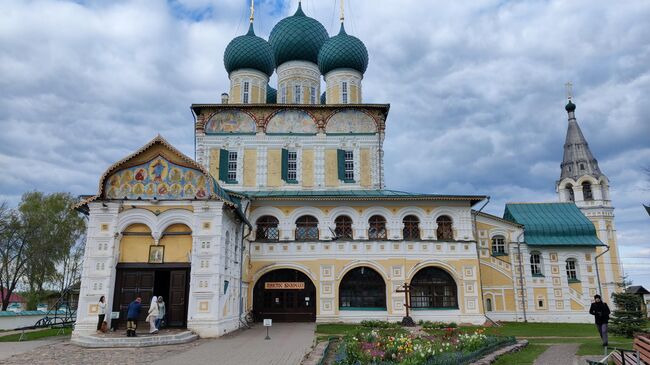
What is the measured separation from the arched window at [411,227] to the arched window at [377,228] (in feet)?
3.17

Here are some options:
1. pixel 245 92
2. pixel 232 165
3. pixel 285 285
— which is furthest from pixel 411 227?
pixel 245 92

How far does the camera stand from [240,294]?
1875cm

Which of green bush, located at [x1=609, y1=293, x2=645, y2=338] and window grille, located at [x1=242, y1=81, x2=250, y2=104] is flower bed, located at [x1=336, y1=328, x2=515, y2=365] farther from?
window grille, located at [x1=242, y1=81, x2=250, y2=104]

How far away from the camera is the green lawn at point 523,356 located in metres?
10.2

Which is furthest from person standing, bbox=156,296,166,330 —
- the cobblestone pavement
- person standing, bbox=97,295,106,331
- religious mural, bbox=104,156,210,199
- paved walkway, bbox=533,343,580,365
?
paved walkway, bbox=533,343,580,365

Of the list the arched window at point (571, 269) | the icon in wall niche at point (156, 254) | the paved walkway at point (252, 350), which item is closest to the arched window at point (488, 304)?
the arched window at point (571, 269)

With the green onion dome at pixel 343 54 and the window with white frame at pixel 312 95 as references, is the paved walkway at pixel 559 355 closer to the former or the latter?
the green onion dome at pixel 343 54

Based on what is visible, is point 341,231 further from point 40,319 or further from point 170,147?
point 40,319

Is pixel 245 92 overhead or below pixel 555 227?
overhead

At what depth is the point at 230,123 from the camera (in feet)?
81.6

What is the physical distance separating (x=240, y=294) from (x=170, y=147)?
6.65 meters

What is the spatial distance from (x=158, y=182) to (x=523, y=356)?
41.0 ft

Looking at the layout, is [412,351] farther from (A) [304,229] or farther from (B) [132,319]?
(A) [304,229]

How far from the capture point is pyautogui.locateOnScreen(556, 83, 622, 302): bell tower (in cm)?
3800
